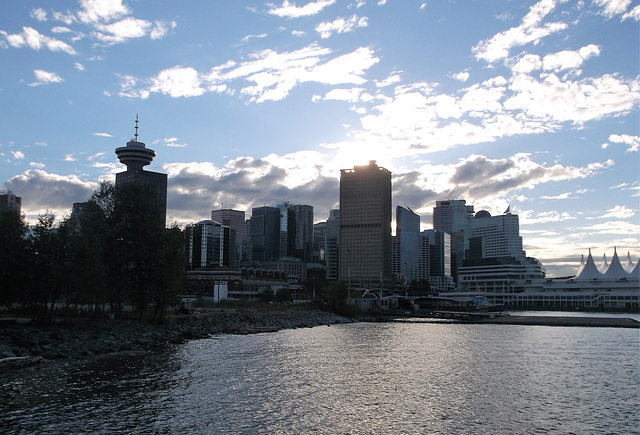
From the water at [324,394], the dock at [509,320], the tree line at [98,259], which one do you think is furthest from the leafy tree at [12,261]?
the dock at [509,320]

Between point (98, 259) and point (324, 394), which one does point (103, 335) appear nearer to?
point (98, 259)

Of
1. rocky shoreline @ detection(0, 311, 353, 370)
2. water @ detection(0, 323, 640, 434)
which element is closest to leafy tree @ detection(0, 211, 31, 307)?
rocky shoreline @ detection(0, 311, 353, 370)

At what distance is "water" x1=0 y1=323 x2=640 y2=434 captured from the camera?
1054 inches

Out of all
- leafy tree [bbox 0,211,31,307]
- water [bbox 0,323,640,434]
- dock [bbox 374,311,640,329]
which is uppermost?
leafy tree [bbox 0,211,31,307]

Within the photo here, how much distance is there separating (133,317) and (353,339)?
31449 mm

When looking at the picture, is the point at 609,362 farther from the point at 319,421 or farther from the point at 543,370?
the point at 319,421

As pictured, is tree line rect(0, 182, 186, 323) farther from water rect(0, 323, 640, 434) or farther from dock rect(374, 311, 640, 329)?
dock rect(374, 311, 640, 329)

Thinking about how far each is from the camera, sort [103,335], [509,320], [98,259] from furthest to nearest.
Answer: [509,320] < [98,259] < [103,335]

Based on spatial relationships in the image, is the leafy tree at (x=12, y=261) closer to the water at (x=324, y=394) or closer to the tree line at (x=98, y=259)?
the tree line at (x=98, y=259)

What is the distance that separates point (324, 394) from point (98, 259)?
118 ft

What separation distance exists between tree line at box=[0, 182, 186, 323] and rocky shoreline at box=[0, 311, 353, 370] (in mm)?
3580

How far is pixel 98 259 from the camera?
58.7 m

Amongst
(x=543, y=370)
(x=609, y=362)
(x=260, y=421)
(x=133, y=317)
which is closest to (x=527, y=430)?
(x=260, y=421)

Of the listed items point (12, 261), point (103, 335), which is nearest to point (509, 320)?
point (103, 335)
